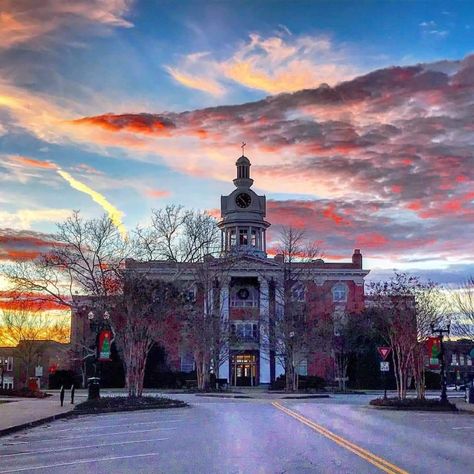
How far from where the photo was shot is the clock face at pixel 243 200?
82.9m

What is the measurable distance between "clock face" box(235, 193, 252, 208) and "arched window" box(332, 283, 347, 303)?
44.0 ft

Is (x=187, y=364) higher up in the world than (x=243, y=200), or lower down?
lower down

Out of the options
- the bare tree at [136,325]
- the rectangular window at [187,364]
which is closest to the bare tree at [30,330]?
the rectangular window at [187,364]

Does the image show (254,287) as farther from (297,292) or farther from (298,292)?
(297,292)

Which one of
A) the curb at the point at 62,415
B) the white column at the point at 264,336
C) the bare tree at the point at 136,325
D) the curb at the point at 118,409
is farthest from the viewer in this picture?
the white column at the point at 264,336

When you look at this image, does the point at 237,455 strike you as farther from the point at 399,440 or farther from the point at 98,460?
the point at 399,440

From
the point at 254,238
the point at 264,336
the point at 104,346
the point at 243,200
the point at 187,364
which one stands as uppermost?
the point at 243,200

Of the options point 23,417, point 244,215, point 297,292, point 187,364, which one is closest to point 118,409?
point 23,417

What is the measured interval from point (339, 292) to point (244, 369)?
14.2 meters

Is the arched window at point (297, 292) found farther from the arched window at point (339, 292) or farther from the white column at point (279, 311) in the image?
the arched window at point (339, 292)

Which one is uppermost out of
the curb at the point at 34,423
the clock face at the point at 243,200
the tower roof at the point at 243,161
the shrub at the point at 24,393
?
the tower roof at the point at 243,161

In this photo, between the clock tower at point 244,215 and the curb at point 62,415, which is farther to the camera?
the clock tower at point 244,215

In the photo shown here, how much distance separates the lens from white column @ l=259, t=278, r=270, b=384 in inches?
2660

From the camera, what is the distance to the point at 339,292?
81.2 meters
